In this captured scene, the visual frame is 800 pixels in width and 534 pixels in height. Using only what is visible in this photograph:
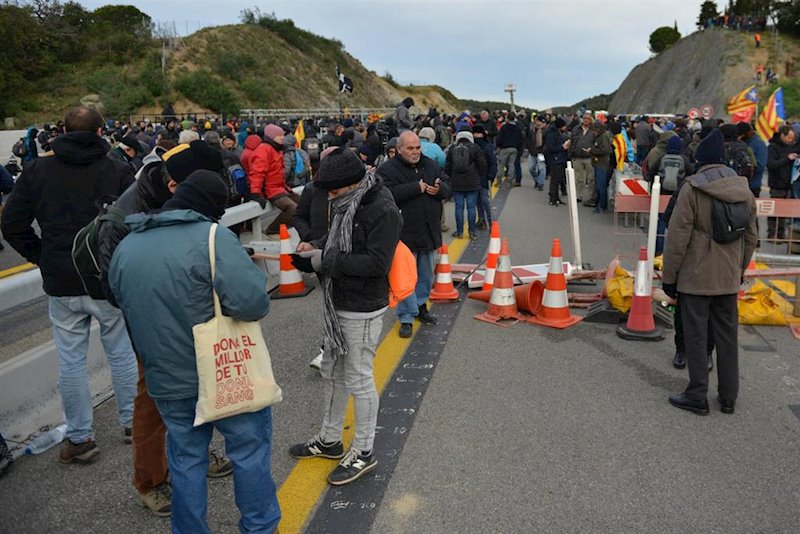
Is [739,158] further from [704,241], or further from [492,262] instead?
[704,241]

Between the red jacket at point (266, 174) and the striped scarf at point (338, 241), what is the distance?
5.22 m

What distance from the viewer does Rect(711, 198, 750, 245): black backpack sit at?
445 centimetres

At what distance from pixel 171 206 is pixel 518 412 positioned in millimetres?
2788

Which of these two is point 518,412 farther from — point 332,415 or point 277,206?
point 277,206

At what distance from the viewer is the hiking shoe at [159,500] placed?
3.45 meters

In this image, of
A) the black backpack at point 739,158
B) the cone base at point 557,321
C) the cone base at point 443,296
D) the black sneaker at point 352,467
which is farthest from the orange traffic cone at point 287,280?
the black backpack at point 739,158

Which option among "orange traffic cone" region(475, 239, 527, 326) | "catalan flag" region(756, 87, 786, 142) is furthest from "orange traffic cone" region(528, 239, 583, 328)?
"catalan flag" region(756, 87, 786, 142)

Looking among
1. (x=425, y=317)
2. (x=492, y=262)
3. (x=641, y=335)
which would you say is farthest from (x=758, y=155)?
(x=425, y=317)

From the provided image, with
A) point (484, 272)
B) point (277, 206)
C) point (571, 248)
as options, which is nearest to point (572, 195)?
point (484, 272)

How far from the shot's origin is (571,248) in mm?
9930

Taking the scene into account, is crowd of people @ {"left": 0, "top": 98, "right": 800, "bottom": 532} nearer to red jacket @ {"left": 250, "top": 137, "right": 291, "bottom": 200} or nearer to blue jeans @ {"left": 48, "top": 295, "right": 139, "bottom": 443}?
blue jeans @ {"left": 48, "top": 295, "right": 139, "bottom": 443}

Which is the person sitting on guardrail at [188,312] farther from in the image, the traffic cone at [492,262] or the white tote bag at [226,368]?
the traffic cone at [492,262]

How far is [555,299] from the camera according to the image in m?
6.44

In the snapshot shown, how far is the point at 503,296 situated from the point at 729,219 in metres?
2.54
